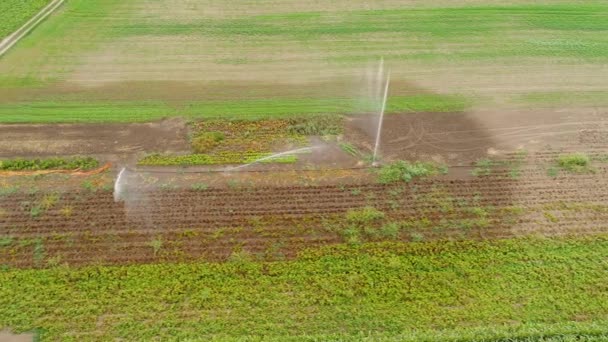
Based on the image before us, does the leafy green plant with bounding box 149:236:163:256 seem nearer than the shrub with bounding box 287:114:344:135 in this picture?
Yes

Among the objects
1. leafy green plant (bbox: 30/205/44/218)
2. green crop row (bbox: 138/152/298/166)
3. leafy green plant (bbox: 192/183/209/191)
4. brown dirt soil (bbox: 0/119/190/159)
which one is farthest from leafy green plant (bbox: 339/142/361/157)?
leafy green plant (bbox: 30/205/44/218)

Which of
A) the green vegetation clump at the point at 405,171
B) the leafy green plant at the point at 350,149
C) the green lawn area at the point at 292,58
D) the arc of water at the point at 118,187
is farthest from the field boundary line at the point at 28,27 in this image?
the green vegetation clump at the point at 405,171

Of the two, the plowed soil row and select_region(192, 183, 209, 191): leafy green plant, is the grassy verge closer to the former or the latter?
select_region(192, 183, 209, 191): leafy green plant

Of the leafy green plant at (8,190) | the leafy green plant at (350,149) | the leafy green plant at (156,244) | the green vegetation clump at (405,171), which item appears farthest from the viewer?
the leafy green plant at (350,149)

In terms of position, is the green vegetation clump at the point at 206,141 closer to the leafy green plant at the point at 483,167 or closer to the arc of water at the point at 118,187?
the arc of water at the point at 118,187

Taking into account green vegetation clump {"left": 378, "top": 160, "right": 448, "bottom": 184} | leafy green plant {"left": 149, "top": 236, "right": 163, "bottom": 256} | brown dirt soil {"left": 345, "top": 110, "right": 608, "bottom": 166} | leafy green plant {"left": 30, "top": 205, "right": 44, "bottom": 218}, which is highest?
brown dirt soil {"left": 345, "top": 110, "right": 608, "bottom": 166}

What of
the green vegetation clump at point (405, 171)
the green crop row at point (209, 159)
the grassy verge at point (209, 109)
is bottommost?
the green vegetation clump at point (405, 171)
